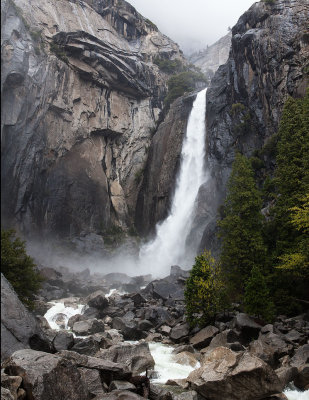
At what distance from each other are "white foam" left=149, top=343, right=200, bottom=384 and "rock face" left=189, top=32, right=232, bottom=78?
383 feet

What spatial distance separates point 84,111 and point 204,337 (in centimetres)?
4544

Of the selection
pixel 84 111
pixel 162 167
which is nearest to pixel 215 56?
pixel 162 167

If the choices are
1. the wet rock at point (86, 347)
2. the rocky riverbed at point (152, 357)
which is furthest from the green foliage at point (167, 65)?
the wet rock at point (86, 347)

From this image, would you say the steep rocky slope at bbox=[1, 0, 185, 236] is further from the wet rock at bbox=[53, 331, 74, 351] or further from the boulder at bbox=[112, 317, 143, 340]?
the wet rock at bbox=[53, 331, 74, 351]

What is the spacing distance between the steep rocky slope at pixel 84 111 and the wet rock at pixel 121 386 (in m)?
34.9

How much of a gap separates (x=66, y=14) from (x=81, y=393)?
60994 mm

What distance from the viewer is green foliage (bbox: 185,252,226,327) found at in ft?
66.8

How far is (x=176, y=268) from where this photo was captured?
40.0m

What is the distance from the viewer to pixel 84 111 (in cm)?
5538

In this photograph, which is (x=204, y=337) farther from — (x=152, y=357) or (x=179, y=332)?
(x=152, y=357)

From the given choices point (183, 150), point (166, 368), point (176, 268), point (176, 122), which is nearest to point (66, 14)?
point (176, 122)

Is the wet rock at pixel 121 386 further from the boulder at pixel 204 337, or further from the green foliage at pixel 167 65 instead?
the green foliage at pixel 167 65

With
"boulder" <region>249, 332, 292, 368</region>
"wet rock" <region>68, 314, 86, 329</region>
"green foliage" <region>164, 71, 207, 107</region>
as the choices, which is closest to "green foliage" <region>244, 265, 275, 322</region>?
"boulder" <region>249, 332, 292, 368</region>

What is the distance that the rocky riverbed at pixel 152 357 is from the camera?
8617mm
